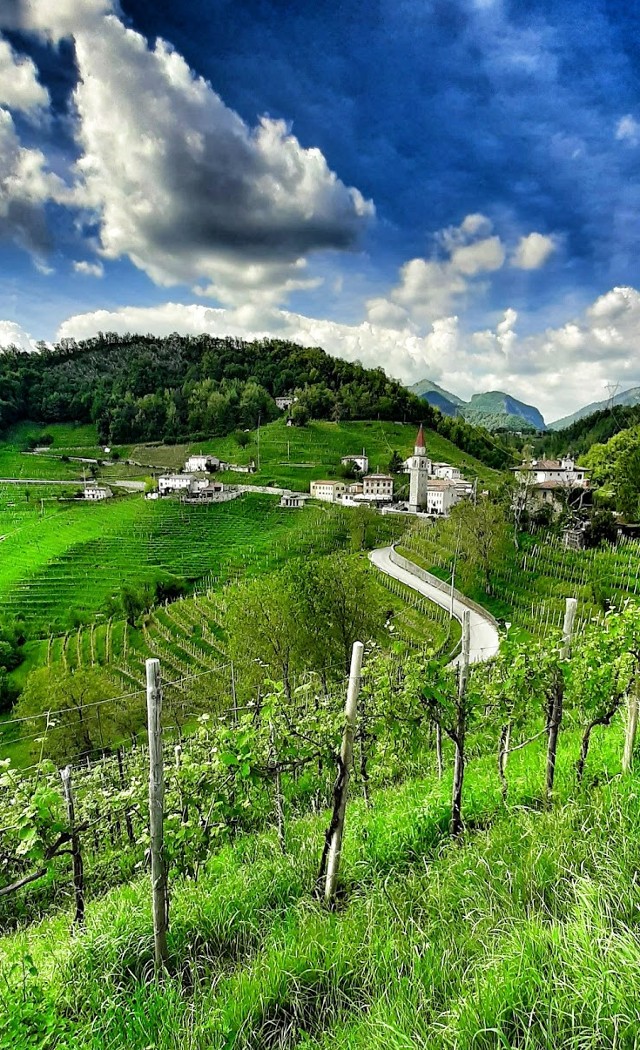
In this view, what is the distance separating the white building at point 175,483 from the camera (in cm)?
8100

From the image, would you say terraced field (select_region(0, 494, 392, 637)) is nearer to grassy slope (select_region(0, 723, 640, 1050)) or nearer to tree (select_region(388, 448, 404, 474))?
tree (select_region(388, 448, 404, 474))

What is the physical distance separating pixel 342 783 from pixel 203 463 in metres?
92.5

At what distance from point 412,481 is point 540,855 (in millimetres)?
68881

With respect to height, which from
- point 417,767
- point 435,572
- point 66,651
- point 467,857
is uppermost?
point 467,857

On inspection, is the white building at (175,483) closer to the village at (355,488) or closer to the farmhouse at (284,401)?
the village at (355,488)

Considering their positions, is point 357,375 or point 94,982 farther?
point 357,375

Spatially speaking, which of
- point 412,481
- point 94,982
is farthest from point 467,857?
point 412,481

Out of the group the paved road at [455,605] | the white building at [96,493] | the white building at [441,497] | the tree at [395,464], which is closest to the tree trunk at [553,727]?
the paved road at [455,605]

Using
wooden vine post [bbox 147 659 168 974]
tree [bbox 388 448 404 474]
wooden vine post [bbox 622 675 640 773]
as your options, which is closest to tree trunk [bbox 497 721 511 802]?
wooden vine post [bbox 622 675 640 773]

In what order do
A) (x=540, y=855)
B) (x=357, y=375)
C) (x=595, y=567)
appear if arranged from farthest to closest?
1. (x=357, y=375)
2. (x=595, y=567)
3. (x=540, y=855)

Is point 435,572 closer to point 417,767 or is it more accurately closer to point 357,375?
point 417,767

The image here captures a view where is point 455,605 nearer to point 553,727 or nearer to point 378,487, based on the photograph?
point 553,727

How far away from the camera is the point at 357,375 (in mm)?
136750

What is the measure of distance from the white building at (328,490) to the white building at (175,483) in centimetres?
2055
